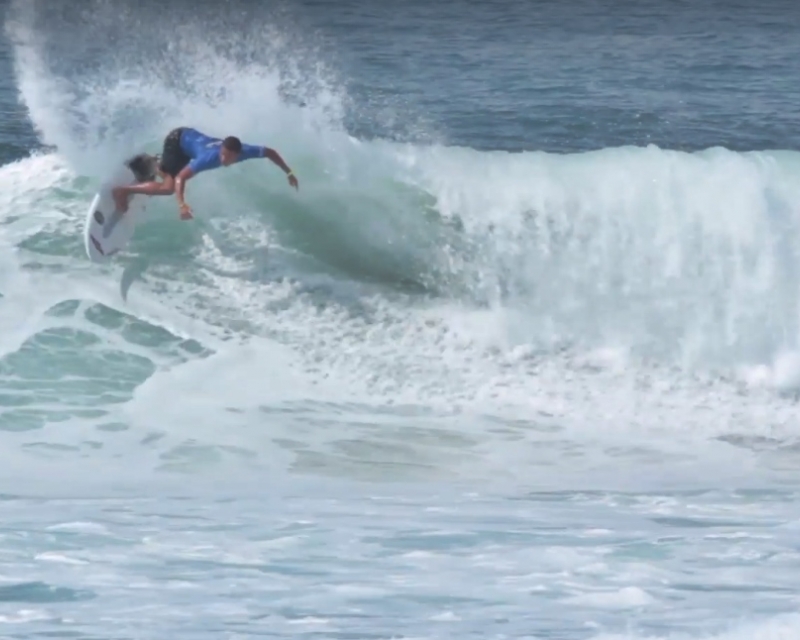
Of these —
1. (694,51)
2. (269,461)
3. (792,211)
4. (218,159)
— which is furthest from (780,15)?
(269,461)

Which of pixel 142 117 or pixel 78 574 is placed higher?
pixel 142 117

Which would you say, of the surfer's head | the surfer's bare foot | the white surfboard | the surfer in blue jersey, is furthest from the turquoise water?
the surfer's head

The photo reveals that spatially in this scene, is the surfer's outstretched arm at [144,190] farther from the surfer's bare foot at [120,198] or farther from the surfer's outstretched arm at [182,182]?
the surfer's outstretched arm at [182,182]

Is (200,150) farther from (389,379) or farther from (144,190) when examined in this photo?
(389,379)

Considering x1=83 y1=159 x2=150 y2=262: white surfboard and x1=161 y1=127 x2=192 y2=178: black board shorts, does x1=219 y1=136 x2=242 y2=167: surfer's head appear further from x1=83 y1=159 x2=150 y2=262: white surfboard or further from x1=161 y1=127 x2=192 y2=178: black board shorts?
x1=83 y1=159 x2=150 y2=262: white surfboard

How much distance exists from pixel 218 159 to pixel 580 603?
243 inches

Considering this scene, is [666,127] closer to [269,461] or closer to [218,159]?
[218,159]

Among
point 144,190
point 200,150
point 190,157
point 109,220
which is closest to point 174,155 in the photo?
point 190,157

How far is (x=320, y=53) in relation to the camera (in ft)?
84.9

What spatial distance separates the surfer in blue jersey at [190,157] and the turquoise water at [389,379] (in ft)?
3.24

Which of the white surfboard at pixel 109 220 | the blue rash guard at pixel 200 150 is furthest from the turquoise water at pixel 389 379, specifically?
the blue rash guard at pixel 200 150

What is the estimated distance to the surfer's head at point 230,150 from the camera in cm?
1166

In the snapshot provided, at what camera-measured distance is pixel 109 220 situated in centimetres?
1290

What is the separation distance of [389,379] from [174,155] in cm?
250
